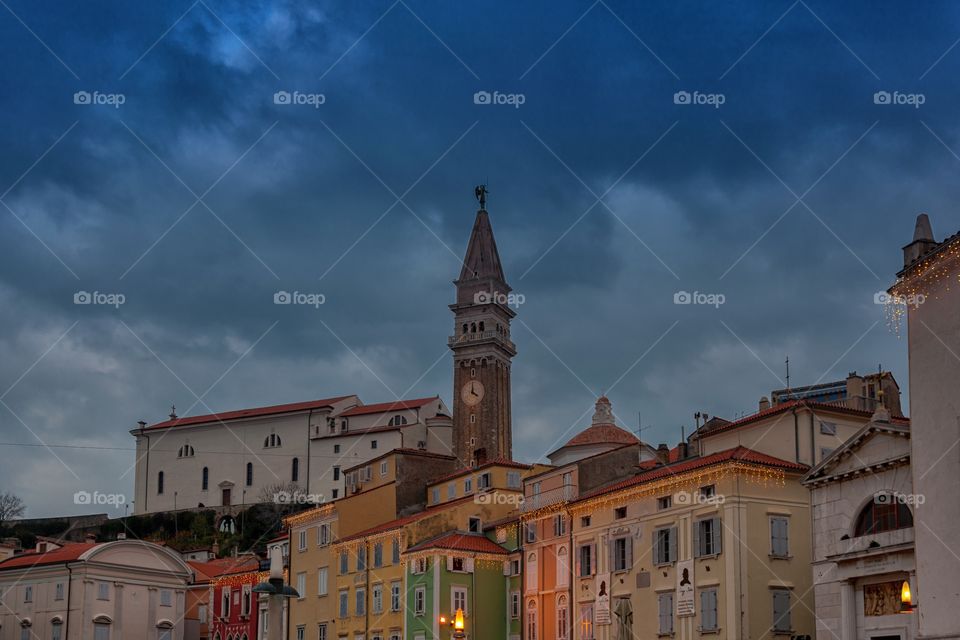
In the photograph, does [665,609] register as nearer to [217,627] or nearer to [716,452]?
[716,452]

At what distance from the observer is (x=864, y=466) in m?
42.6

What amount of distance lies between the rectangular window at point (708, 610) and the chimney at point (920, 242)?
776 inches

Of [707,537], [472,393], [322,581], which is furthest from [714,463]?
[472,393]

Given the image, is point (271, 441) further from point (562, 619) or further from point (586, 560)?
point (586, 560)

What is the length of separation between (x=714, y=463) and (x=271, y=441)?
10585 cm

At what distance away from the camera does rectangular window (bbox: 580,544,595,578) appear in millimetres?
59219

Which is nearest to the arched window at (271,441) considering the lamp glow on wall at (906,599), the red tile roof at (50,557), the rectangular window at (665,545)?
the red tile roof at (50,557)

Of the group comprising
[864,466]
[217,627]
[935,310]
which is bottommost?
[217,627]

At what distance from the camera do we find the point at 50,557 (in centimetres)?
9462

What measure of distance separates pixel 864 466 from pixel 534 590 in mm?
24873

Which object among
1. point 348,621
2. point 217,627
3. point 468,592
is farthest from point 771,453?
point 217,627
